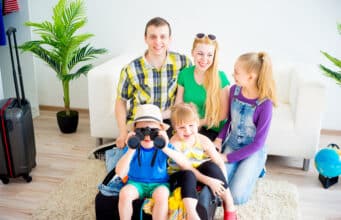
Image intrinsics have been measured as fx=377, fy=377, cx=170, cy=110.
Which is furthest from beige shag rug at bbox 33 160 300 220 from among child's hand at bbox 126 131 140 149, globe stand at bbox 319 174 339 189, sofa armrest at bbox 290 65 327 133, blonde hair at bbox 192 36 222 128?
child's hand at bbox 126 131 140 149

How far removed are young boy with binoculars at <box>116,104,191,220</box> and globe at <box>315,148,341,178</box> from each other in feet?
3.28

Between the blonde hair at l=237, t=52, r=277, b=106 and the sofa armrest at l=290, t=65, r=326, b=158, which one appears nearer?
the blonde hair at l=237, t=52, r=277, b=106

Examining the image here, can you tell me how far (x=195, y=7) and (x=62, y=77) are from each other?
1.29m

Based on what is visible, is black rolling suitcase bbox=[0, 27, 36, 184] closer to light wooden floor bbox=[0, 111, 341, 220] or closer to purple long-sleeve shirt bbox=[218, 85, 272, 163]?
light wooden floor bbox=[0, 111, 341, 220]

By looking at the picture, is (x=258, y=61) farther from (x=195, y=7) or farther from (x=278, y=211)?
(x=195, y=7)

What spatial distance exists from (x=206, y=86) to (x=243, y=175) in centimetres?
56

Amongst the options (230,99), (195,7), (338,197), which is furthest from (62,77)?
(338,197)

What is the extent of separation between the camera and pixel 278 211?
7.06 feet

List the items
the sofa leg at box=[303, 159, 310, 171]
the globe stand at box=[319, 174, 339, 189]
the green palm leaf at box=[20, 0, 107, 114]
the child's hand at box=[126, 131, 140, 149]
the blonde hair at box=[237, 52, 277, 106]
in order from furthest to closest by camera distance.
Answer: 1. the green palm leaf at box=[20, 0, 107, 114]
2. the sofa leg at box=[303, 159, 310, 171]
3. the globe stand at box=[319, 174, 339, 189]
4. the blonde hair at box=[237, 52, 277, 106]
5. the child's hand at box=[126, 131, 140, 149]

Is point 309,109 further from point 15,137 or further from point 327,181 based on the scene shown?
point 15,137

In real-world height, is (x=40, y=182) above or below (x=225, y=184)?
below

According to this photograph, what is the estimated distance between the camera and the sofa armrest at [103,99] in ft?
8.98

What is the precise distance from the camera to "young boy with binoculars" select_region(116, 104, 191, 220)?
1.70 m

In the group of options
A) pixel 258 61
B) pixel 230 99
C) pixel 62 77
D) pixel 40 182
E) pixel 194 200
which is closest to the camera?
Answer: pixel 194 200
